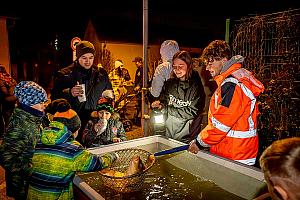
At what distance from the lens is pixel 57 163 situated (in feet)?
6.98

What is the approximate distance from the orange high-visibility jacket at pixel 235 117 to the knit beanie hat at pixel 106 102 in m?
1.56

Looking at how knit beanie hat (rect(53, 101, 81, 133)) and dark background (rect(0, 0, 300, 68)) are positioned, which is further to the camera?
dark background (rect(0, 0, 300, 68))

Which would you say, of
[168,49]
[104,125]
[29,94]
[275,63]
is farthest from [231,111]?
[275,63]

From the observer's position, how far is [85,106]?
3996 millimetres

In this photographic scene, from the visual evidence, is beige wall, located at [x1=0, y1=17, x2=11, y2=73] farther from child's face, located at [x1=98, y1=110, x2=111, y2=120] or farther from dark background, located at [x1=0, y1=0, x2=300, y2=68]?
child's face, located at [x1=98, y1=110, x2=111, y2=120]

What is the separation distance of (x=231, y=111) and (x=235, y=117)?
0.08 metres

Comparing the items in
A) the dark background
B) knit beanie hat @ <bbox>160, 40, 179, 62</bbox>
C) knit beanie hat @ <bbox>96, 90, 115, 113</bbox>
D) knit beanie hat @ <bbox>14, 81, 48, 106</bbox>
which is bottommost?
knit beanie hat @ <bbox>96, 90, 115, 113</bbox>

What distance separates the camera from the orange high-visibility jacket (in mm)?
2576

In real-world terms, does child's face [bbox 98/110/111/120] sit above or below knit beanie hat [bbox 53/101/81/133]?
below

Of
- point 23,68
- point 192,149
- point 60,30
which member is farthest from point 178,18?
point 23,68

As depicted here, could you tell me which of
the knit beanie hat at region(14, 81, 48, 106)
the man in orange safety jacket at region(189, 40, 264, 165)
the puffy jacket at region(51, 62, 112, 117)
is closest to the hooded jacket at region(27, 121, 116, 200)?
the knit beanie hat at region(14, 81, 48, 106)

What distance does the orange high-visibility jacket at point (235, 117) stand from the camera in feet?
8.45

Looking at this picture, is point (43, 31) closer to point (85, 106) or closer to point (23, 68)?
point (23, 68)

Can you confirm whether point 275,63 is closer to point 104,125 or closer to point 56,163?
point 104,125
